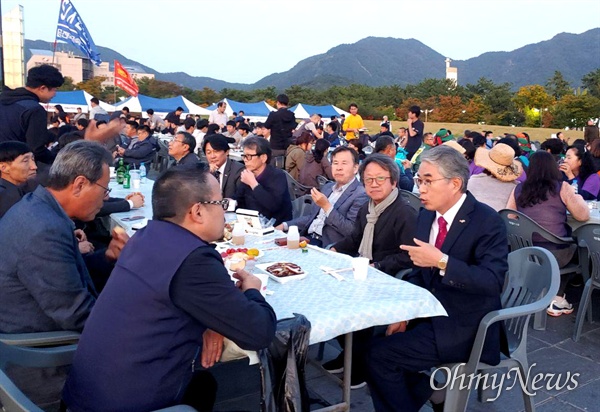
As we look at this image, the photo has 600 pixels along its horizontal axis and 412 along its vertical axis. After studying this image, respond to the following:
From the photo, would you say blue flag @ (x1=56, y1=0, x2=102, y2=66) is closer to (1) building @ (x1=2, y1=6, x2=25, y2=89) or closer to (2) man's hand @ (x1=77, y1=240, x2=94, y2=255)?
(1) building @ (x1=2, y1=6, x2=25, y2=89)

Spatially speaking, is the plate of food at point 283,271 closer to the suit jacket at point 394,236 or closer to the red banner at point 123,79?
the suit jacket at point 394,236

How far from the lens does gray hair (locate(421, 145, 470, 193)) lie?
2.66 m

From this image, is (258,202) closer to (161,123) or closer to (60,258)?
(60,258)

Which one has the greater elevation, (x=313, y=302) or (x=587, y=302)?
(x=313, y=302)

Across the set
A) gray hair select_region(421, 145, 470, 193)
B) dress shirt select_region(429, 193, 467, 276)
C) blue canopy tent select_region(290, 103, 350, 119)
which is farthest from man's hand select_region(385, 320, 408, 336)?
blue canopy tent select_region(290, 103, 350, 119)

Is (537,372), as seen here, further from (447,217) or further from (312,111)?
(312,111)

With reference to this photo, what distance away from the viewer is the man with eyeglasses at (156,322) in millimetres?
1693

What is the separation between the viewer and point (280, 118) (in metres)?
10.2

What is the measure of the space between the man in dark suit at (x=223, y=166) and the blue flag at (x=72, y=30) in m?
11.3

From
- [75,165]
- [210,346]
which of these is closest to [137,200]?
[75,165]

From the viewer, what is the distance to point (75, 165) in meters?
2.45

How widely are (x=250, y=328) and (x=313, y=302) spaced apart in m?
0.65

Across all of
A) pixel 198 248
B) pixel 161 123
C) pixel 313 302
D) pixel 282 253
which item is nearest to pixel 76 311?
pixel 198 248

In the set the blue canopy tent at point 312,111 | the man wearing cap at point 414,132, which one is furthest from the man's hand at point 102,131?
the blue canopy tent at point 312,111
